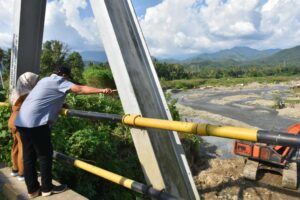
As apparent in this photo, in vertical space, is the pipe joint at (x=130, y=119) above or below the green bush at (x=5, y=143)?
above

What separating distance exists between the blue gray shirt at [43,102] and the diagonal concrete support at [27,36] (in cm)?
136

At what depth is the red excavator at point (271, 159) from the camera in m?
8.48

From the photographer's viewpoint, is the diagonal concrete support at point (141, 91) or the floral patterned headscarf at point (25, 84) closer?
the diagonal concrete support at point (141, 91)

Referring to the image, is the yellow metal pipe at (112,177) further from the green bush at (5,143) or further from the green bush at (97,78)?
the green bush at (97,78)

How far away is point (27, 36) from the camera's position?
13.8 feet

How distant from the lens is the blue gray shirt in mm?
2982

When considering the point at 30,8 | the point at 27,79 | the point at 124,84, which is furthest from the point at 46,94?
the point at 30,8

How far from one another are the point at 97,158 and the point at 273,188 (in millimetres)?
5729

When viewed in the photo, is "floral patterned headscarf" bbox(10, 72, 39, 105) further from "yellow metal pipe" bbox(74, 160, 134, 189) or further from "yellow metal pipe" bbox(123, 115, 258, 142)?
"yellow metal pipe" bbox(123, 115, 258, 142)

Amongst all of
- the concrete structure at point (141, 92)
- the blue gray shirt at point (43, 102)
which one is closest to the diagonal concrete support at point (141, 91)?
the concrete structure at point (141, 92)

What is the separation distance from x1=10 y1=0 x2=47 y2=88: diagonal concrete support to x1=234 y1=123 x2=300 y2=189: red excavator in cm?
610

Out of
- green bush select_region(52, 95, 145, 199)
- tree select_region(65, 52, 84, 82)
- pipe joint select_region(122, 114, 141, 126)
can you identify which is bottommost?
green bush select_region(52, 95, 145, 199)

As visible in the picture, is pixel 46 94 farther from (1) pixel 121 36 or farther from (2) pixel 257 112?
(2) pixel 257 112

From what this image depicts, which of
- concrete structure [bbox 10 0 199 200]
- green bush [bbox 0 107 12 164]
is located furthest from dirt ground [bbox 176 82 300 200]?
concrete structure [bbox 10 0 199 200]
